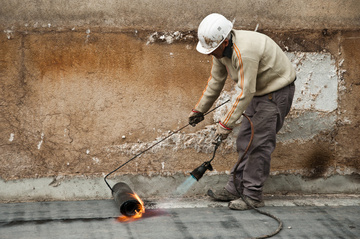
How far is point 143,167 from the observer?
395 centimetres

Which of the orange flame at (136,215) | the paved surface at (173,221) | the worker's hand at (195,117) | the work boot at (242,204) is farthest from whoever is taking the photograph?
the worker's hand at (195,117)

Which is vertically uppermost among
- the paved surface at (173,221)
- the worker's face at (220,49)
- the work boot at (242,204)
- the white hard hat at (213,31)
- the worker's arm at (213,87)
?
the white hard hat at (213,31)

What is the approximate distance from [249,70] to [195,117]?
0.74 m

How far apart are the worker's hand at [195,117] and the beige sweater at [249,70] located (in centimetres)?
9

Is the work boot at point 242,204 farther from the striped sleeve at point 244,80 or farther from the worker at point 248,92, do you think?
the striped sleeve at point 244,80

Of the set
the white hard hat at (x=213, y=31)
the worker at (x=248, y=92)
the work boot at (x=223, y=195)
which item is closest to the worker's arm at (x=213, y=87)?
the worker at (x=248, y=92)

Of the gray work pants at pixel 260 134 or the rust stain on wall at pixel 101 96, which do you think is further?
the rust stain on wall at pixel 101 96

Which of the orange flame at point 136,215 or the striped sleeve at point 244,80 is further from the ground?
the striped sleeve at point 244,80

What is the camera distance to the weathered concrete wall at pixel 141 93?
3695mm

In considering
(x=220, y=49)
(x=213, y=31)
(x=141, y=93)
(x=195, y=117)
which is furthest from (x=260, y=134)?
(x=141, y=93)

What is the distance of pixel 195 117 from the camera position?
3777 mm

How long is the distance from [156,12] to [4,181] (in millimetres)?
1998

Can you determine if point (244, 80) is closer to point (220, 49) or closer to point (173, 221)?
point (220, 49)

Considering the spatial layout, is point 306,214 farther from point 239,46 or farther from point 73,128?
point 73,128
